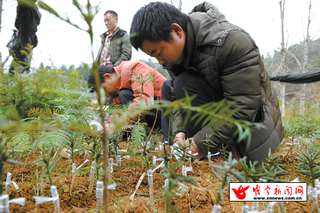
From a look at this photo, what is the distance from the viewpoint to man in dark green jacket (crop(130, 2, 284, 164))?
1.73 meters

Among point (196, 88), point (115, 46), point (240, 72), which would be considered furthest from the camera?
point (115, 46)

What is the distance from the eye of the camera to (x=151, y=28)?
1.72 metres

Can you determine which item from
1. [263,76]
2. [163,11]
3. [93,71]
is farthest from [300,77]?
[93,71]

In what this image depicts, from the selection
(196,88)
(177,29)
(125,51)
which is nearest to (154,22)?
(177,29)

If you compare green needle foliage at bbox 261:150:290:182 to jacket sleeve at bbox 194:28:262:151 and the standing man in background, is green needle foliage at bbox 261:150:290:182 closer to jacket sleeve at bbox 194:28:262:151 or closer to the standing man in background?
jacket sleeve at bbox 194:28:262:151

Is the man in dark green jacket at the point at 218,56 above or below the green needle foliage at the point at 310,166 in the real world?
above

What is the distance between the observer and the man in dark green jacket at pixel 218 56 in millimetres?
1726

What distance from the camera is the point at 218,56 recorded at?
1765mm

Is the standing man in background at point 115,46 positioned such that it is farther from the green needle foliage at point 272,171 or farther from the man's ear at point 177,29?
the green needle foliage at point 272,171

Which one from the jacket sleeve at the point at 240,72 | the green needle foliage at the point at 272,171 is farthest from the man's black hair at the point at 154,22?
the green needle foliage at the point at 272,171

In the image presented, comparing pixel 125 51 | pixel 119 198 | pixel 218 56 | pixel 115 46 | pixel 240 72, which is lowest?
pixel 119 198

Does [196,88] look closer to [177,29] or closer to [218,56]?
[218,56]

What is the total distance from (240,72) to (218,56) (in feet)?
0.73

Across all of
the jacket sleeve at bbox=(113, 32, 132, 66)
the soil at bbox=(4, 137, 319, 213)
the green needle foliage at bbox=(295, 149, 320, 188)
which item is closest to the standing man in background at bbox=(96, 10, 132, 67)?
the jacket sleeve at bbox=(113, 32, 132, 66)
